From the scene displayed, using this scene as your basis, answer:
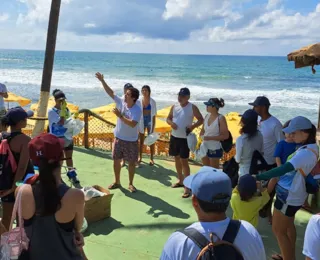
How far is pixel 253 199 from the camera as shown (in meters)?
3.35

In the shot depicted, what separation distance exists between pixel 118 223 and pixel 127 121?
4.96 ft


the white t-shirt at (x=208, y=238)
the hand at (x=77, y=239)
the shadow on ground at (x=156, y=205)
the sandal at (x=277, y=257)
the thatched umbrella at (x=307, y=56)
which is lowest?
the shadow on ground at (x=156, y=205)

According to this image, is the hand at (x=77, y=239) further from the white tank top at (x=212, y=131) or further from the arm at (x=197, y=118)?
the arm at (x=197, y=118)

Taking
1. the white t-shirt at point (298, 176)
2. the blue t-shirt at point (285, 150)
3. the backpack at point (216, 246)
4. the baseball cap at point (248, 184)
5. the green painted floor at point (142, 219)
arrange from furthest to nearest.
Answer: the green painted floor at point (142, 219)
the blue t-shirt at point (285, 150)
the baseball cap at point (248, 184)
the white t-shirt at point (298, 176)
the backpack at point (216, 246)

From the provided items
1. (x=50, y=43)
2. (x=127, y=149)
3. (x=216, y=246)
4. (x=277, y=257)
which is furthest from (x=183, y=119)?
(x=50, y=43)

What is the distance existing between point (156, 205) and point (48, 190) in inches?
133

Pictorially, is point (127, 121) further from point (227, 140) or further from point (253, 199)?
point (253, 199)

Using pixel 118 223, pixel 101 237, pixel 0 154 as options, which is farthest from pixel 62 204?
pixel 118 223

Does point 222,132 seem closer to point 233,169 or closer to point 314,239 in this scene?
point 233,169

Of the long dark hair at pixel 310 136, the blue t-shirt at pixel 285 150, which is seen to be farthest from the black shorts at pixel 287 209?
the long dark hair at pixel 310 136

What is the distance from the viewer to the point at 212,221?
5.89 feet

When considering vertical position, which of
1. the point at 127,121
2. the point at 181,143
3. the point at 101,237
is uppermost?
the point at 127,121

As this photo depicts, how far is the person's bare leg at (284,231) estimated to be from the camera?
349 cm

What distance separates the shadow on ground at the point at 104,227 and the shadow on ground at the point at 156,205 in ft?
1.83
